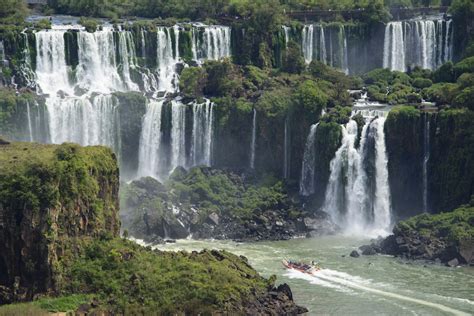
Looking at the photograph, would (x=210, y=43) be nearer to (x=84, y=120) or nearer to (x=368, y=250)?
(x=84, y=120)

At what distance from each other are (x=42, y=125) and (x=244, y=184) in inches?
587

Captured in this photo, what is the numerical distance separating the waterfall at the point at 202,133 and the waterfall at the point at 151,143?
8.28 feet

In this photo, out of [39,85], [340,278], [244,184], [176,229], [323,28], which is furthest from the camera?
[323,28]

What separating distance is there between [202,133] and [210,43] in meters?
13.1

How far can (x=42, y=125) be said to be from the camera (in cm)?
9481

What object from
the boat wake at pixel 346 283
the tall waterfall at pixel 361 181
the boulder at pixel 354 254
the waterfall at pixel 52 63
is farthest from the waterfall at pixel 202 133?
the boat wake at pixel 346 283

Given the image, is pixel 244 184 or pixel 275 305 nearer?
pixel 275 305

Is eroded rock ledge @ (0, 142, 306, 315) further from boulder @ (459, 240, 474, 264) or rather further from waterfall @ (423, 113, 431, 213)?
waterfall @ (423, 113, 431, 213)

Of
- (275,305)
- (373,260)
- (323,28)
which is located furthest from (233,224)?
(323,28)

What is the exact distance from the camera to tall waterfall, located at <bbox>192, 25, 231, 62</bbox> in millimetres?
106438

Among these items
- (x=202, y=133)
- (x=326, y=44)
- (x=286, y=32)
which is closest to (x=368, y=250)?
(x=202, y=133)

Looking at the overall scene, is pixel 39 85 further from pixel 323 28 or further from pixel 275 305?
pixel 275 305

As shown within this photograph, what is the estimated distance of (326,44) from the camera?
359 feet

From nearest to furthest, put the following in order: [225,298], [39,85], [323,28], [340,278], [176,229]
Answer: [225,298]
[340,278]
[176,229]
[39,85]
[323,28]
